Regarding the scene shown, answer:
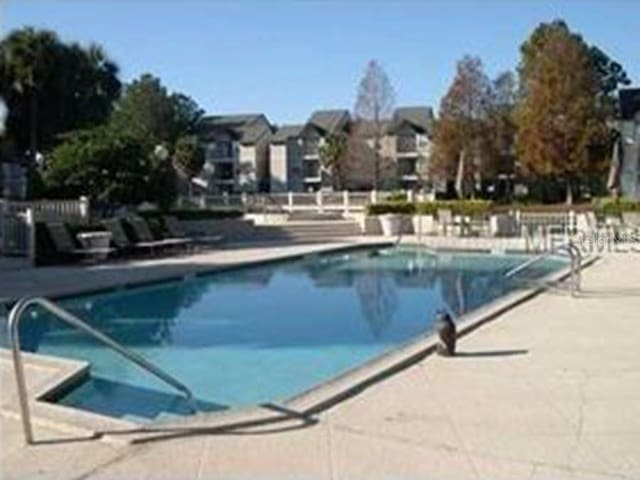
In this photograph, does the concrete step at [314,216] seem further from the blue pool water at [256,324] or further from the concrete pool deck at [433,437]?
the concrete pool deck at [433,437]

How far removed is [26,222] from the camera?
2111 cm

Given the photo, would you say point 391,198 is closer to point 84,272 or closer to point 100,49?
point 100,49

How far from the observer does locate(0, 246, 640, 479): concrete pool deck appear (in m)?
5.75

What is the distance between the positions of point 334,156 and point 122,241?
158ft

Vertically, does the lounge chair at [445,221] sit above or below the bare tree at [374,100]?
below

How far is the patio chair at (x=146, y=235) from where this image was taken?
82.0 ft

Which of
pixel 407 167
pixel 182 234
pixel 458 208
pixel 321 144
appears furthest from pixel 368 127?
pixel 182 234

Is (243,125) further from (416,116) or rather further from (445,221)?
(445,221)

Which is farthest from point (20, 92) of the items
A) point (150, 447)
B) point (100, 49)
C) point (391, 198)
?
point (150, 447)

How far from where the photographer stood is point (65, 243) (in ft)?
72.0

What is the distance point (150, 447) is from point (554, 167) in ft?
134

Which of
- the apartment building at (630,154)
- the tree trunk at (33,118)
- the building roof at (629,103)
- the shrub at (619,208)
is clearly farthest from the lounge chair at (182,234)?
the building roof at (629,103)

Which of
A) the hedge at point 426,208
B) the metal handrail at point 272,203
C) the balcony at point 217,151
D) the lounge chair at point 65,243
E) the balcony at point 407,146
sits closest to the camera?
the lounge chair at point 65,243

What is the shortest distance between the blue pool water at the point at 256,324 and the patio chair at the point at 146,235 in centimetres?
339
